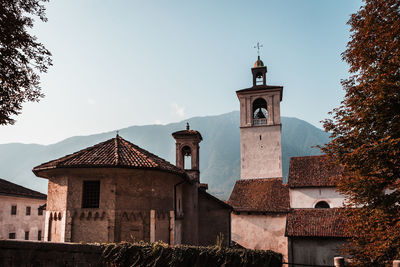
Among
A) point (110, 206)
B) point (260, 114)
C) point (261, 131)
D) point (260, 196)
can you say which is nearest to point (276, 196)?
point (260, 196)

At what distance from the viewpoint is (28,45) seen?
31.9ft

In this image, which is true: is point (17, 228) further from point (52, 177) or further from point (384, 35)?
point (384, 35)

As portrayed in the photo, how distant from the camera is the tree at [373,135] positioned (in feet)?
34.3

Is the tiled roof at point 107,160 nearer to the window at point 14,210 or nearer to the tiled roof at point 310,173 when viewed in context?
the tiled roof at point 310,173

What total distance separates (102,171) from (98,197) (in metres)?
1.11

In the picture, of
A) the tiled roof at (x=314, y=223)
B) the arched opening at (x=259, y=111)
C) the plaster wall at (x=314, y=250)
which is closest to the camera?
the plaster wall at (x=314, y=250)

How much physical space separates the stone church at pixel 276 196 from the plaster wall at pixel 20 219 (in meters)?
19.8

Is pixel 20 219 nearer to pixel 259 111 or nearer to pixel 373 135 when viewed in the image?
pixel 259 111

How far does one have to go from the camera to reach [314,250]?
2180 cm

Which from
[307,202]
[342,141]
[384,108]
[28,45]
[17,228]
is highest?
[28,45]

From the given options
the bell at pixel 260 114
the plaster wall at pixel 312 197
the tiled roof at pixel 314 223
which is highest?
the bell at pixel 260 114

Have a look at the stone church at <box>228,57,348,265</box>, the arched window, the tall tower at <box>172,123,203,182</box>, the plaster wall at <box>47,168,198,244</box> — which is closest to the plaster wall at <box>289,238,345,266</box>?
the stone church at <box>228,57,348,265</box>

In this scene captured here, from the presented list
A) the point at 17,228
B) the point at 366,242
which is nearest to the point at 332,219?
the point at 366,242

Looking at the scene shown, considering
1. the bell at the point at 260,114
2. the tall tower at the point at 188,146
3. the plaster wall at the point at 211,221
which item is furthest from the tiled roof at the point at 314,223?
the bell at the point at 260,114
